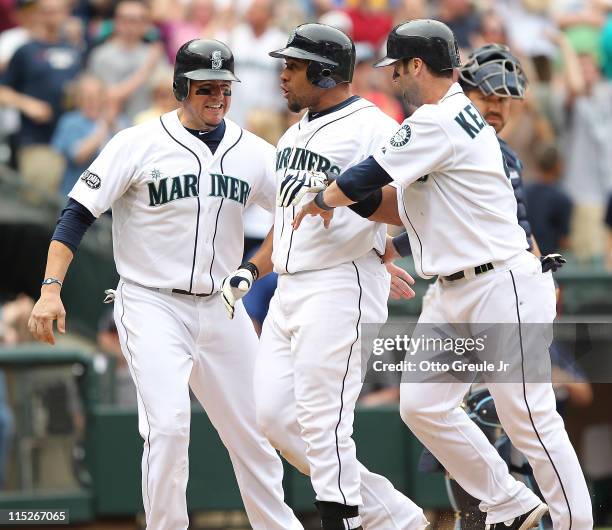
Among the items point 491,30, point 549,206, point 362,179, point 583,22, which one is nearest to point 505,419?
point 362,179

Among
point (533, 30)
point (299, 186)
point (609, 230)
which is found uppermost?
point (533, 30)

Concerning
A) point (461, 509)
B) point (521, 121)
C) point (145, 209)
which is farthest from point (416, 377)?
point (521, 121)

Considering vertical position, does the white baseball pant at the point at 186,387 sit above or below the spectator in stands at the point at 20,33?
below

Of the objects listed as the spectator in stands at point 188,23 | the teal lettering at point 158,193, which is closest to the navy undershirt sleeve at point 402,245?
the teal lettering at point 158,193

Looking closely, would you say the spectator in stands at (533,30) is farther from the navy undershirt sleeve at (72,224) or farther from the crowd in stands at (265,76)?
the navy undershirt sleeve at (72,224)

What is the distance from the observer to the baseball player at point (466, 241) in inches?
221

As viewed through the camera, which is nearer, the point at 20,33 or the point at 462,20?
the point at 20,33

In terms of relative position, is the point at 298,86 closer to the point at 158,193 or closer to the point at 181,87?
the point at 181,87

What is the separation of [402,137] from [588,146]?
6.51m

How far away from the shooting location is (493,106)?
6.70 m

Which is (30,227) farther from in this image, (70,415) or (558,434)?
(558,434)

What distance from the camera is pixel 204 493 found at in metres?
→ 8.84

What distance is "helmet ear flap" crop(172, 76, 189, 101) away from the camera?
614 centimetres

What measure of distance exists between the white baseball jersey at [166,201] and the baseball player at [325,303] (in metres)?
0.28
